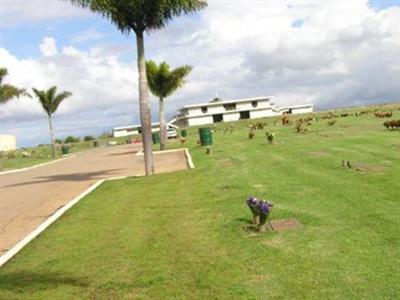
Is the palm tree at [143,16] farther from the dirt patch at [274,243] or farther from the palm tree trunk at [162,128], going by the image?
the palm tree trunk at [162,128]

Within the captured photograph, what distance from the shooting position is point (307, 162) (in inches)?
614

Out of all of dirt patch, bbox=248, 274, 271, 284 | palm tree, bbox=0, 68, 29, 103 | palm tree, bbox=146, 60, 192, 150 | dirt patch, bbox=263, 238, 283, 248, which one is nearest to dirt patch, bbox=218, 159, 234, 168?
dirt patch, bbox=263, 238, 283, 248

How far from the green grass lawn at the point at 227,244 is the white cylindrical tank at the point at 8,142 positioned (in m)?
79.4

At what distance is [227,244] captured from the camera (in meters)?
8.16

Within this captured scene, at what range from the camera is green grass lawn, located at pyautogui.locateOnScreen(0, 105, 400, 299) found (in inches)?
251

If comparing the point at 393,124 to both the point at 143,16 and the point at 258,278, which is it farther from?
the point at 258,278

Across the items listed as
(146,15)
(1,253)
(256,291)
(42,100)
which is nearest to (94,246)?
(1,253)

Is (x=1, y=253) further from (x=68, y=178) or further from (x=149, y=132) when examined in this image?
(x=68, y=178)

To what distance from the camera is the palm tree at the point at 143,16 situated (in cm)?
1769

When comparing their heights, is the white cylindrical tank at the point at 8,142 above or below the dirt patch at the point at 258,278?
below

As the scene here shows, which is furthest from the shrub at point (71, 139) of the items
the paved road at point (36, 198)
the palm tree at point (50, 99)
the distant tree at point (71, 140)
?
the paved road at point (36, 198)

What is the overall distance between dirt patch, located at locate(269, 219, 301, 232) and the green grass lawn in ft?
0.50

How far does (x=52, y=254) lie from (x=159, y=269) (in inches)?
90.5

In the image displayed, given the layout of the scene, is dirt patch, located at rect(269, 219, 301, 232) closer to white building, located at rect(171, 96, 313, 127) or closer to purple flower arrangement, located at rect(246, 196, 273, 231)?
purple flower arrangement, located at rect(246, 196, 273, 231)
